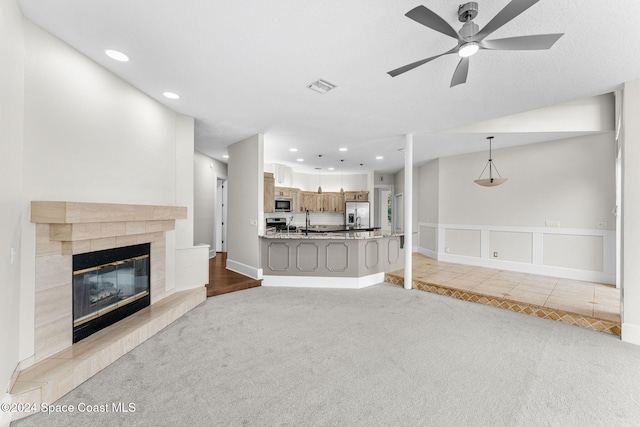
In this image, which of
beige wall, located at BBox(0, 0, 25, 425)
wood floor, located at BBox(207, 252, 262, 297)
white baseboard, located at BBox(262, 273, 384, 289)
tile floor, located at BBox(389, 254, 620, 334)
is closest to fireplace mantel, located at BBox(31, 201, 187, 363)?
beige wall, located at BBox(0, 0, 25, 425)

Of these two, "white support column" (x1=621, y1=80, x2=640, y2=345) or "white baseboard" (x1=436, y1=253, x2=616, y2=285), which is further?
"white baseboard" (x1=436, y1=253, x2=616, y2=285)

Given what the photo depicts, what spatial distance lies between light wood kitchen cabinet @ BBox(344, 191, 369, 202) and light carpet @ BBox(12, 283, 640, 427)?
586 centimetres

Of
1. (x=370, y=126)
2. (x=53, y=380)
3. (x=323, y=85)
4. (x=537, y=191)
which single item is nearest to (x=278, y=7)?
(x=323, y=85)

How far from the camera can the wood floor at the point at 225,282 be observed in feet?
14.6

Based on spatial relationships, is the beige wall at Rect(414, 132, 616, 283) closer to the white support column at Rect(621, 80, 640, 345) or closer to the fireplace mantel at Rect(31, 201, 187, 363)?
the white support column at Rect(621, 80, 640, 345)

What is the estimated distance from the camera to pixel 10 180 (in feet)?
6.27

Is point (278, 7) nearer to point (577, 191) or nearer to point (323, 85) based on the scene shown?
point (323, 85)

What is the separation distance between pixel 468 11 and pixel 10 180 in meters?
3.49

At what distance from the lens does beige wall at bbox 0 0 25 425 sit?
1.75m

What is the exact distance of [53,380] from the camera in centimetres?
196

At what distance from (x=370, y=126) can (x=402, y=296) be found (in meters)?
2.96

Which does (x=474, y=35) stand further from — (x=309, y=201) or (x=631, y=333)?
(x=309, y=201)

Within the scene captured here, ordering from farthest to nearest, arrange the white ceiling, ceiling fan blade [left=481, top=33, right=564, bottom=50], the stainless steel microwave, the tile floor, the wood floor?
1. the stainless steel microwave
2. the wood floor
3. the tile floor
4. the white ceiling
5. ceiling fan blade [left=481, top=33, right=564, bottom=50]

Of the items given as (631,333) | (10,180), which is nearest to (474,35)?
(10,180)
